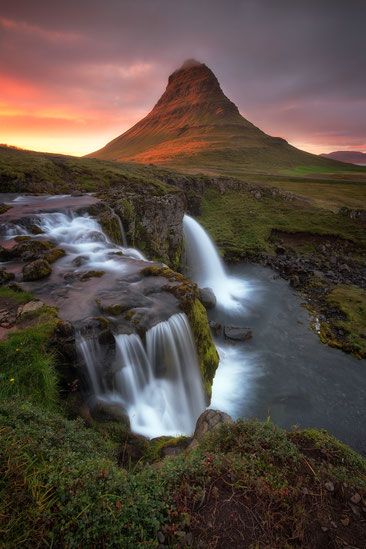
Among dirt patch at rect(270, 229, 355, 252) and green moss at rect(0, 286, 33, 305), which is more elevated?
green moss at rect(0, 286, 33, 305)

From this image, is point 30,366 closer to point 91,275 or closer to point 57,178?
point 91,275

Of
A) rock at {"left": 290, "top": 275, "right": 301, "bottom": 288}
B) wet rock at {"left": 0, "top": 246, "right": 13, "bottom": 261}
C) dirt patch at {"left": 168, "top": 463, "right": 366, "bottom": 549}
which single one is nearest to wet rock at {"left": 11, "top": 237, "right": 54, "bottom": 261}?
wet rock at {"left": 0, "top": 246, "right": 13, "bottom": 261}

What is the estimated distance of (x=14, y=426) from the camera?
5152 mm

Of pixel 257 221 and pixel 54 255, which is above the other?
pixel 54 255

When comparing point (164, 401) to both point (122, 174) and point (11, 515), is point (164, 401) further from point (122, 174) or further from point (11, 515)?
point (122, 174)

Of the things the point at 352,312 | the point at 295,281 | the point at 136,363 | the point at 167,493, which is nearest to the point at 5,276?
the point at 136,363

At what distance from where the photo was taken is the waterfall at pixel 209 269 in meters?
27.3

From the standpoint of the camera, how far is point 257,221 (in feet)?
145

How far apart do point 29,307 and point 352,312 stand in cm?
2156

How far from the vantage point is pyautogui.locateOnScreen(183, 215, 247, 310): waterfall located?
1077 inches

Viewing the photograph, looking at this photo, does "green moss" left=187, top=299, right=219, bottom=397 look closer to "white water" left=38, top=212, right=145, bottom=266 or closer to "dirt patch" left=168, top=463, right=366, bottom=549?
"white water" left=38, top=212, right=145, bottom=266

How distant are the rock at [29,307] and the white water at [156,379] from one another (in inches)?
75.4

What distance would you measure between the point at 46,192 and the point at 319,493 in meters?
28.9

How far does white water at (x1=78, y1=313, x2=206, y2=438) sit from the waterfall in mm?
13458
